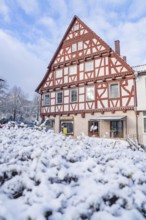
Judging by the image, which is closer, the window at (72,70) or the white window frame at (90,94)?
the white window frame at (90,94)

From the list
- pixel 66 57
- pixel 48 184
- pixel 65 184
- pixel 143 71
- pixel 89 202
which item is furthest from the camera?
pixel 66 57

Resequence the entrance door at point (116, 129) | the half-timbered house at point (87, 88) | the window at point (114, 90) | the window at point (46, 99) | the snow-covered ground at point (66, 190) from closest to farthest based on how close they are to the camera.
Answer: the snow-covered ground at point (66, 190) → the half-timbered house at point (87, 88) → the entrance door at point (116, 129) → the window at point (114, 90) → the window at point (46, 99)

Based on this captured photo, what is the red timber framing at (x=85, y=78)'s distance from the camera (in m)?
14.7

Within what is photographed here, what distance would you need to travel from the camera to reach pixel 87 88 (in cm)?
1656

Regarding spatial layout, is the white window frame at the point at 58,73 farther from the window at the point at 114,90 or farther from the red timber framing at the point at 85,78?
→ the window at the point at 114,90

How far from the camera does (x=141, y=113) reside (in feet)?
44.3

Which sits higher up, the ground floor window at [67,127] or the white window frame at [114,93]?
the white window frame at [114,93]

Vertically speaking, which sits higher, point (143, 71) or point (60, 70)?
point (60, 70)

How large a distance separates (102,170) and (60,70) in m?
16.6

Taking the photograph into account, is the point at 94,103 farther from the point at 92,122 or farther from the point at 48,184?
the point at 48,184

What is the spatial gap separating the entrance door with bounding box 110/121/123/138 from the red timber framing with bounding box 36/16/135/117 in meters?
1.26

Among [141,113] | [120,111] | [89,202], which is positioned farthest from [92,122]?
[89,202]

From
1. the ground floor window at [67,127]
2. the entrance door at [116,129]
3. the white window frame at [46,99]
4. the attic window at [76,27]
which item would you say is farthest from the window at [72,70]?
the entrance door at [116,129]

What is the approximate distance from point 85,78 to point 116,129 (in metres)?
5.90
